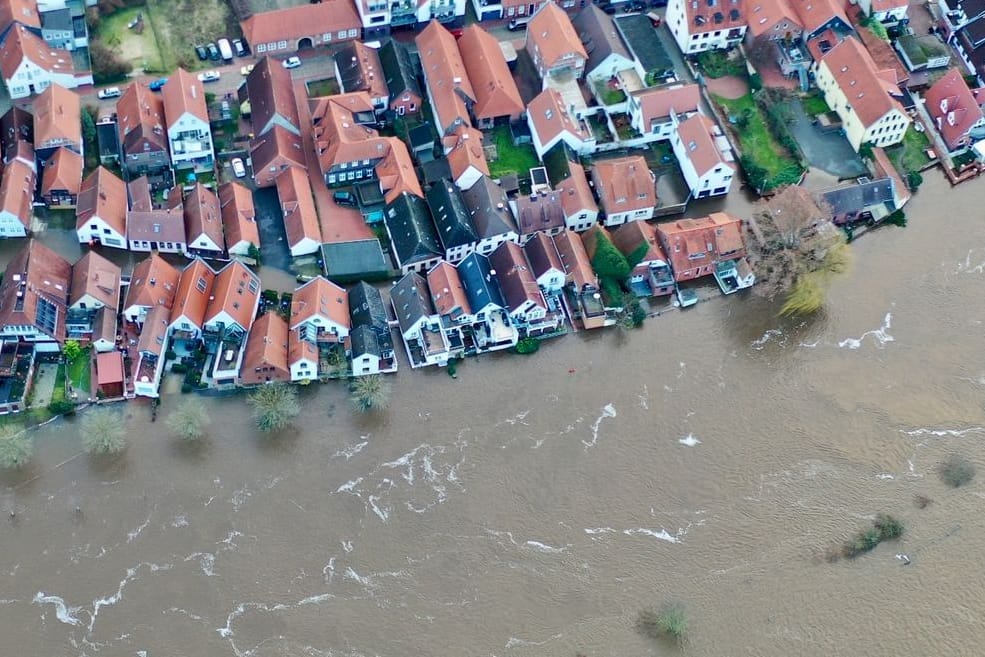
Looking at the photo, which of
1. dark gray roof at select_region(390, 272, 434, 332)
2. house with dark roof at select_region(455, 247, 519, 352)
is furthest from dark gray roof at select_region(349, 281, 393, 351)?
house with dark roof at select_region(455, 247, 519, 352)

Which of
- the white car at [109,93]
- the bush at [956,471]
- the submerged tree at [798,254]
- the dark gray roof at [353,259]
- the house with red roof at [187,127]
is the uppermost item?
the white car at [109,93]

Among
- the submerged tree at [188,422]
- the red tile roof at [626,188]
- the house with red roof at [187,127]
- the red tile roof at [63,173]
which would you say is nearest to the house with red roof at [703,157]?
the red tile roof at [626,188]

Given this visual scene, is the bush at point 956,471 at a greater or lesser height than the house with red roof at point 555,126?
lesser

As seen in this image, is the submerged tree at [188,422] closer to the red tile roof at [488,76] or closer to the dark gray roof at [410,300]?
the dark gray roof at [410,300]

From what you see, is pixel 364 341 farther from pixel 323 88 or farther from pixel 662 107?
pixel 662 107

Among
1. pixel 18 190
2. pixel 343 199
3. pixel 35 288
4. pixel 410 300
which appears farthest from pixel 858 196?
pixel 18 190
